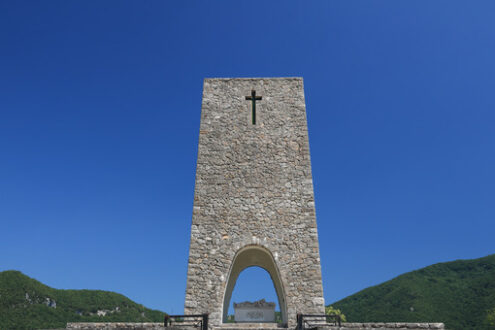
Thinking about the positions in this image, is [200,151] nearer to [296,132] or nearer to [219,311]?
[296,132]

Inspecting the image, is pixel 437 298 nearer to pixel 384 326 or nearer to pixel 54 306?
pixel 384 326

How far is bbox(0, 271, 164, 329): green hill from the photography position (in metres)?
29.9

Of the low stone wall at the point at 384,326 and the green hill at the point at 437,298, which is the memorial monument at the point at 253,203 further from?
Result: the green hill at the point at 437,298

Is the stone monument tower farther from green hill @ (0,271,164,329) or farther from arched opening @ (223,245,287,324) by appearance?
green hill @ (0,271,164,329)

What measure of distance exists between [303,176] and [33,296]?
34.2 m

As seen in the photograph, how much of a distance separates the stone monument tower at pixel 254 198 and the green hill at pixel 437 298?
29.6 meters

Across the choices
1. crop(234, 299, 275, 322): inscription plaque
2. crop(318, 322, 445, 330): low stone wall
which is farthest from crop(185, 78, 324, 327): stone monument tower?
crop(318, 322, 445, 330): low stone wall

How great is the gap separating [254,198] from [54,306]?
3218 cm

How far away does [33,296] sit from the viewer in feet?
108

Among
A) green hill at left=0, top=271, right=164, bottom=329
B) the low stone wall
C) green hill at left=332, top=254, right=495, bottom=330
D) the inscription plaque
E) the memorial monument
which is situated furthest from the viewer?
green hill at left=332, top=254, right=495, bottom=330

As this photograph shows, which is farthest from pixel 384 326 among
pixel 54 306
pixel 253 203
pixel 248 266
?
pixel 54 306

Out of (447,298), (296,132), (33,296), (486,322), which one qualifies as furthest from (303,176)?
(447,298)

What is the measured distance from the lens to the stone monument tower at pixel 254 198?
11.2 m

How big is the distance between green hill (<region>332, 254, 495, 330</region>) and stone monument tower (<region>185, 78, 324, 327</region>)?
2956cm
